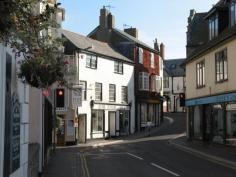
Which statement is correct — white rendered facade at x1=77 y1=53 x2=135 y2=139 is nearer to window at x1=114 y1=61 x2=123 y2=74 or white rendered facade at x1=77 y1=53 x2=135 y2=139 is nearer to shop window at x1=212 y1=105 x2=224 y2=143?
window at x1=114 y1=61 x2=123 y2=74

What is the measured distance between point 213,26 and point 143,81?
2668 cm

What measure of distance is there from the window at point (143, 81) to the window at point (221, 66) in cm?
2819

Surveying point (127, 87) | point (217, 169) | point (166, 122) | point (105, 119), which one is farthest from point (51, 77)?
point (166, 122)

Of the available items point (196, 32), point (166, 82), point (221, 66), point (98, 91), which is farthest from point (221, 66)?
point (166, 82)

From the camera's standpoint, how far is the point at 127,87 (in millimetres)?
55781

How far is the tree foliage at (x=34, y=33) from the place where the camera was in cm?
414

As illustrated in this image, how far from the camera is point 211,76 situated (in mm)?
33719

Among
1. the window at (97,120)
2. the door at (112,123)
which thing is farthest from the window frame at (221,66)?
the door at (112,123)

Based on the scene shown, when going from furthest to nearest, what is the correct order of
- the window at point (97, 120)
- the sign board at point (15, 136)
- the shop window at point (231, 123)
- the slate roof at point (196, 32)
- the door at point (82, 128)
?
the window at point (97, 120), the slate roof at point (196, 32), the door at point (82, 128), the shop window at point (231, 123), the sign board at point (15, 136)

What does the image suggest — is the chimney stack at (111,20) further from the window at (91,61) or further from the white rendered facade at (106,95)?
the window at (91,61)

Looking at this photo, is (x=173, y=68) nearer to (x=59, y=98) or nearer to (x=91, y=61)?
(x=91, y=61)

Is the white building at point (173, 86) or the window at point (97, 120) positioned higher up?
the white building at point (173, 86)

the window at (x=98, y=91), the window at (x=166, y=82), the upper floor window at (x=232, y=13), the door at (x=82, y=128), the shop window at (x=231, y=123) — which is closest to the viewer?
the shop window at (x=231, y=123)

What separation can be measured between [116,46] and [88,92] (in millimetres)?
14761
